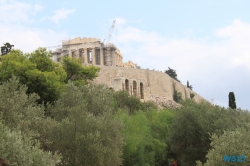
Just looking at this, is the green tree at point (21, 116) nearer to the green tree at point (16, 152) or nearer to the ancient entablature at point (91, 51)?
the green tree at point (16, 152)

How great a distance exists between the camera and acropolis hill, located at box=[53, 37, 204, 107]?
135 feet

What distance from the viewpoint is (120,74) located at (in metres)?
42.0

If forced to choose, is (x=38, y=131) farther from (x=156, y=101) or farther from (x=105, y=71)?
(x=156, y=101)

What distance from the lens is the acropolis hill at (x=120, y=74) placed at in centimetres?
4116

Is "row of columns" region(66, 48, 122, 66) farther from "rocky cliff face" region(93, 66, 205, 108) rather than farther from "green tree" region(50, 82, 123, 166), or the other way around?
"green tree" region(50, 82, 123, 166)

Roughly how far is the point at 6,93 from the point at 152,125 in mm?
12526

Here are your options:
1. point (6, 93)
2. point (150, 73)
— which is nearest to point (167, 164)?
point (6, 93)

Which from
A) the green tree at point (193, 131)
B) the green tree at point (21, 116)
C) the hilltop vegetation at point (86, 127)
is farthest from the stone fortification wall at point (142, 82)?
the green tree at point (21, 116)

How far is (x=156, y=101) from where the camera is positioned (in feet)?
143

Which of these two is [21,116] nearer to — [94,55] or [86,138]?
[86,138]

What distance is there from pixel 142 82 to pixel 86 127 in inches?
1126


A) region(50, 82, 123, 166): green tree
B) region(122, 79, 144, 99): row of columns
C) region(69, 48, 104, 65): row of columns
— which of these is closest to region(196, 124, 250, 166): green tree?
region(50, 82, 123, 166): green tree

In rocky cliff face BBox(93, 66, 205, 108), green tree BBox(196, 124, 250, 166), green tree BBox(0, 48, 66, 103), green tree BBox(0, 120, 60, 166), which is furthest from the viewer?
rocky cliff face BBox(93, 66, 205, 108)

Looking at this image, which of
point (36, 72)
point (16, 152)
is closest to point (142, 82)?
point (36, 72)
